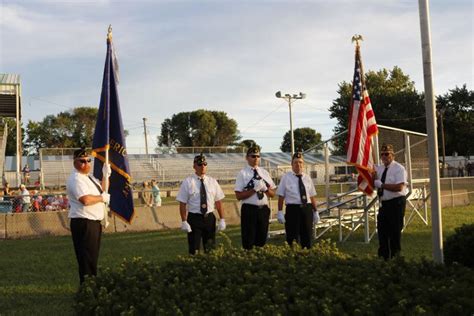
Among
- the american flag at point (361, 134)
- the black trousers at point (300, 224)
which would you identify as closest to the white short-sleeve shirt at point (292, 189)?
the black trousers at point (300, 224)

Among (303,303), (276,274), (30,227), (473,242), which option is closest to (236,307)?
(303,303)

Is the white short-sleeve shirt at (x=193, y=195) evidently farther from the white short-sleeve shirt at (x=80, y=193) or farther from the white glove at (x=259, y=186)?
the white short-sleeve shirt at (x=80, y=193)

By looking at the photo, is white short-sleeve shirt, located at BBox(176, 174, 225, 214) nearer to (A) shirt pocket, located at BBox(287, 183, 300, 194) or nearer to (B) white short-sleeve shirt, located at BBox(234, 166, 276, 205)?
(B) white short-sleeve shirt, located at BBox(234, 166, 276, 205)

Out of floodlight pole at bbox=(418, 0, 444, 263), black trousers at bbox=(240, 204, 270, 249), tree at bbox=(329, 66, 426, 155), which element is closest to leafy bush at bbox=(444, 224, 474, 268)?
floodlight pole at bbox=(418, 0, 444, 263)

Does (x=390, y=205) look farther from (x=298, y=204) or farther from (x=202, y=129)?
(x=202, y=129)

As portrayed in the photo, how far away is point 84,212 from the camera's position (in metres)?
6.23

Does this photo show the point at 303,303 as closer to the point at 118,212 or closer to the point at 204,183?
the point at 204,183

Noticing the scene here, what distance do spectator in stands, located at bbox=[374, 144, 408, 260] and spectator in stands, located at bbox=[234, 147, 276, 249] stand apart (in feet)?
5.66

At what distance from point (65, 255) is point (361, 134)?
6302mm

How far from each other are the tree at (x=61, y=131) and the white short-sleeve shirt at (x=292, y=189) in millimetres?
69715

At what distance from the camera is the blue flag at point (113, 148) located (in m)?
7.99

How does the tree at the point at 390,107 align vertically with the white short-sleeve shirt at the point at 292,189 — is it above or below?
above

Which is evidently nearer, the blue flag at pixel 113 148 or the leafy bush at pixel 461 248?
the leafy bush at pixel 461 248

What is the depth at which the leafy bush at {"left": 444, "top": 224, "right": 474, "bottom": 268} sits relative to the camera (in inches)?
240
